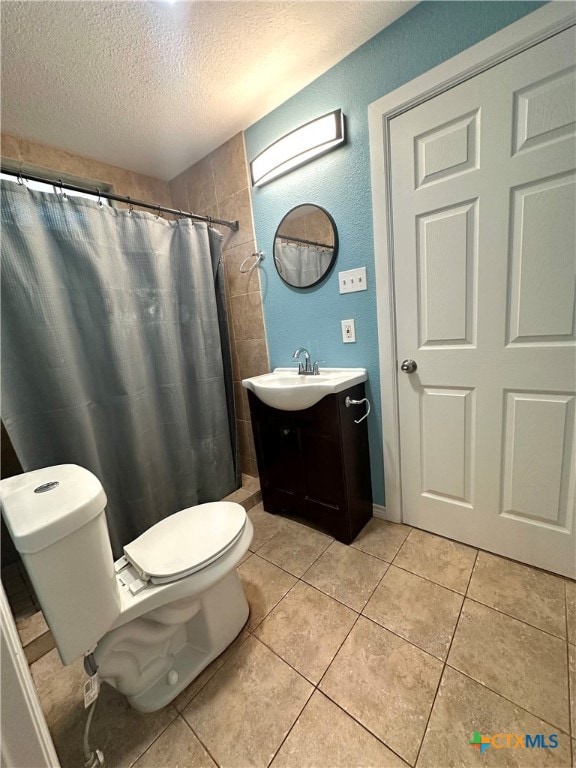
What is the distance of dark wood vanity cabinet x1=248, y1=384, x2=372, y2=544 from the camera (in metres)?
1.40

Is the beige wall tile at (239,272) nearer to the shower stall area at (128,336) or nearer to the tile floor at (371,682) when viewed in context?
the shower stall area at (128,336)

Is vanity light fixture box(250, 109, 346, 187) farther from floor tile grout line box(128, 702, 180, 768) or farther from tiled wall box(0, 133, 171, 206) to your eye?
floor tile grout line box(128, 702, 180, 768)

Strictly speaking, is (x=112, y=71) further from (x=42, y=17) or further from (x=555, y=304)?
(x=555, y=304)

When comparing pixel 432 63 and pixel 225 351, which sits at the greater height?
pixel 432 63

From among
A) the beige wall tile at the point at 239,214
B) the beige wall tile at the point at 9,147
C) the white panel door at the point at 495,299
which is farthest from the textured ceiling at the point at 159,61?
the white panel door at the point at 495,299

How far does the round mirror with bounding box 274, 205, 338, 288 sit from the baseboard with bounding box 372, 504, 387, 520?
4.10ft

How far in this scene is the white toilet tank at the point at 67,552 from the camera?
0.66 meters

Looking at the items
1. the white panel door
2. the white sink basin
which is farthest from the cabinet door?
the white panel door

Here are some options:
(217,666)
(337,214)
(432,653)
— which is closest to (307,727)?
(217,666)

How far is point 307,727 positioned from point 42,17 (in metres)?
2.36

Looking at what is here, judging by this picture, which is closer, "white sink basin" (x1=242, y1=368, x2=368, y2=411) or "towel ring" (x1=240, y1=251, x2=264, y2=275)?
"white sink basin" (x1=242, y1=368, x2=368, y2=411)

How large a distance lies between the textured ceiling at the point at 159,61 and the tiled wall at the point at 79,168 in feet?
0.16

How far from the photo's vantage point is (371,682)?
924mm

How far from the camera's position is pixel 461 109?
1086mm
